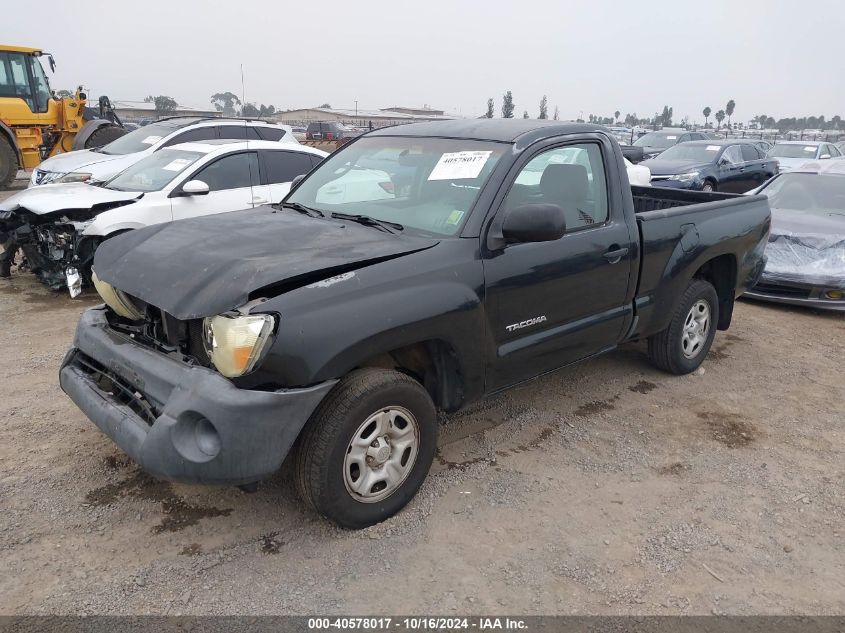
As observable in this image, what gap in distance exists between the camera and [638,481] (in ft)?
11.8

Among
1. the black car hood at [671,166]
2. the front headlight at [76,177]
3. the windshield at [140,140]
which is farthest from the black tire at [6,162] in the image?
the black car hood at [671,166]

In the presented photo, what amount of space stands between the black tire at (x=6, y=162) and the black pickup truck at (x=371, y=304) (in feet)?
46.8

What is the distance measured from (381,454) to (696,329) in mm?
3200

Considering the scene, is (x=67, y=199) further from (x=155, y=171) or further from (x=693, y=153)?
(x=693, y=153)

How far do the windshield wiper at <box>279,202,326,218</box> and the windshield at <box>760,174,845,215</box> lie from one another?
21.4ft

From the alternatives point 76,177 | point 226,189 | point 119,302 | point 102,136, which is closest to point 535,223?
point 119,302

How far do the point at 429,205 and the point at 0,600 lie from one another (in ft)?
8.76

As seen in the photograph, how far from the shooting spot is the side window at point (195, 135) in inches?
380

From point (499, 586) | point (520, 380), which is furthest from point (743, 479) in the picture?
point (499, 586)

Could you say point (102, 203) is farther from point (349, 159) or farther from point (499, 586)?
point (499, 586)

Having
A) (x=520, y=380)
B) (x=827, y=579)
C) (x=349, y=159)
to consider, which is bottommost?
(x=827, y=579)

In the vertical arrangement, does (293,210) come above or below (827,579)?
above

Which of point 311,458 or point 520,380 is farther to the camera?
point 520,380

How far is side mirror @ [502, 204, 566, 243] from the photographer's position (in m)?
3.17
